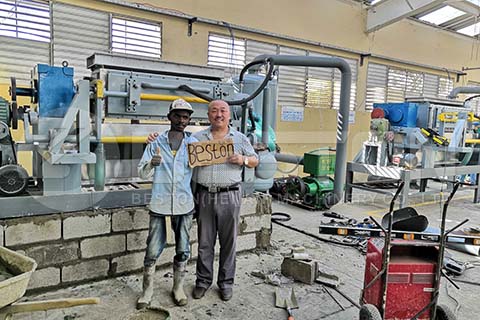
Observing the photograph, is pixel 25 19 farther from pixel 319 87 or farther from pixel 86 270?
pixel 319 87

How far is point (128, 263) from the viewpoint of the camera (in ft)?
9.45

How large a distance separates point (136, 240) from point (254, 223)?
1090 millimetres

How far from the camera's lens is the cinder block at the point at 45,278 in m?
2.54

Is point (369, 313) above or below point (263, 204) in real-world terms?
below

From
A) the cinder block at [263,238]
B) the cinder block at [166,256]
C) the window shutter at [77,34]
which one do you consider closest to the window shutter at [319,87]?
the window shutter at [77,34]

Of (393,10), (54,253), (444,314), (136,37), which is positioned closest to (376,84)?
(393,10)

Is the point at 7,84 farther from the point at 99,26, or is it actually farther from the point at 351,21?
the point at 351,21

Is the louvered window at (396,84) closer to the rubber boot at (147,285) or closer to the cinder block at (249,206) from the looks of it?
the cinder block at (249,206)

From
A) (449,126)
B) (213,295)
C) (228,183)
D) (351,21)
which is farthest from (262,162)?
(351,21)

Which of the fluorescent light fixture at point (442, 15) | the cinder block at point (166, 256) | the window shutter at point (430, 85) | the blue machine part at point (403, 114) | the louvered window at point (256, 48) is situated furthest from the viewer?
the window shutter at point (430, 85)

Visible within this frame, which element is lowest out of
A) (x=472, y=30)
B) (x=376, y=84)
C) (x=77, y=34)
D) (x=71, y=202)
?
(x=71, y=202)

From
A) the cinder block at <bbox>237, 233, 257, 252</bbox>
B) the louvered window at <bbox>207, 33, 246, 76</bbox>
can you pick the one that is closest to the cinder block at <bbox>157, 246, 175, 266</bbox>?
the cinder block at <bbox>237, 233, 257, 252</bbox>

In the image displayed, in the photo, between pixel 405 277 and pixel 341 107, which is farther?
pixel 341 107

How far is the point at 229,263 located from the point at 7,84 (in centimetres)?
346
